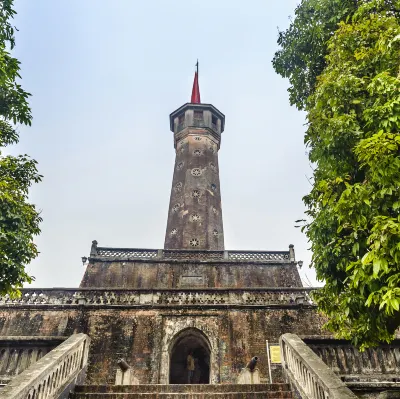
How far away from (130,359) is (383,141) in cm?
1037

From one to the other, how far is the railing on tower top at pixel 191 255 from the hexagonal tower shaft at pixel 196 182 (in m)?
2.02

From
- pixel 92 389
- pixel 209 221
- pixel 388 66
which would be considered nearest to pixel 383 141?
pixel 388 66

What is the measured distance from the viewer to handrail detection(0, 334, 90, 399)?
514 centimetres

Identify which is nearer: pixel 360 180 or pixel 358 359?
pixel 360 180

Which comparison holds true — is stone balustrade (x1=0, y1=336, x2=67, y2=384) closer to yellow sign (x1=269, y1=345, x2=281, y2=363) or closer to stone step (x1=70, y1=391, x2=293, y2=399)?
stone step (x1=70, y1=391, x2=293, y2=399)

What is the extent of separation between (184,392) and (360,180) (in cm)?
506

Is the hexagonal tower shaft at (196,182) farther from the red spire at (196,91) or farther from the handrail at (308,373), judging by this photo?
the handrail at (308,373)

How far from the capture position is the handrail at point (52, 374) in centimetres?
514

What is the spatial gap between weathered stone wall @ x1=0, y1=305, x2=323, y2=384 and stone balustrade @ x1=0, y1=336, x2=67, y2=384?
4520mm

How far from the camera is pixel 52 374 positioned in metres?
6.12

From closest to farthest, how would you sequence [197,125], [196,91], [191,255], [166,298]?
1. [166,298]
2. [191,255]
3. [197,125]
4. [196,91]

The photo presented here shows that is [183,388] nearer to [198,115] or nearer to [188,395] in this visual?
[188,395]

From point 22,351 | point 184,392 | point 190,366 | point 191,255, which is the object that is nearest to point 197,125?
point 191,255

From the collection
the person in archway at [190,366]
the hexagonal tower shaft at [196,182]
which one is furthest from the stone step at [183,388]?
the hexagonal tower shaft at [196,182]
